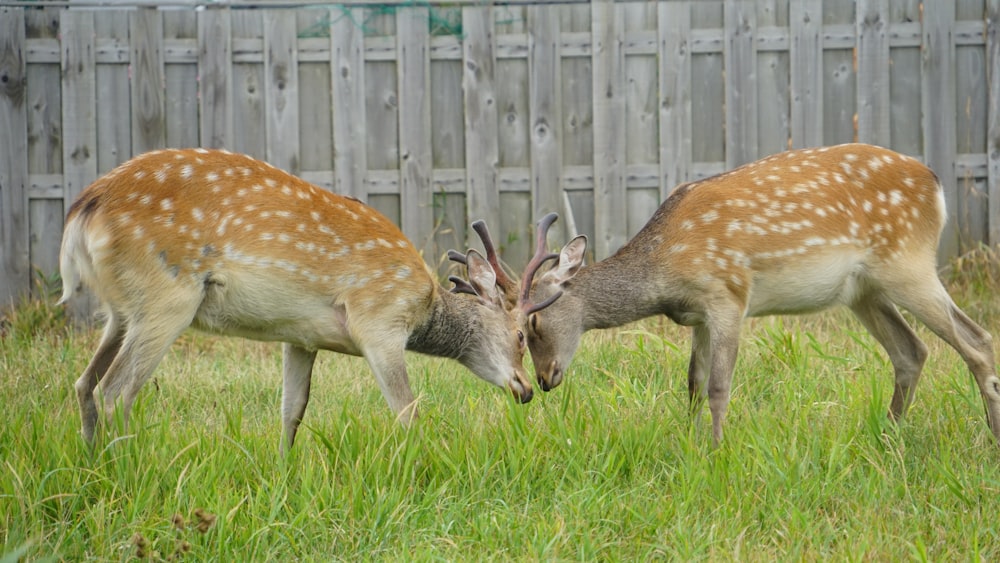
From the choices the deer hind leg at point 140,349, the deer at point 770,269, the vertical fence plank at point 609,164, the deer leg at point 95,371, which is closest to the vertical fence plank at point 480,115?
the vertical fence plank at point 609,164

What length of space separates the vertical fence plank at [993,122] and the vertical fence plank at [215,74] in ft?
17.6

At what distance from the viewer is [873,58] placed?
841 centimetres

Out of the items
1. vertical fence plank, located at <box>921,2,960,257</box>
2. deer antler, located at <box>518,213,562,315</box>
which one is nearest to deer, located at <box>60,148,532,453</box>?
deer antler, located at <box>518,213,562,315</box>

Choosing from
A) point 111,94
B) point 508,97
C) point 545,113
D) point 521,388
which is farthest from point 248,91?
point 521,388

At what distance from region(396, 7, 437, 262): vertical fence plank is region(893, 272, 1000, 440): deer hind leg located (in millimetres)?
3898

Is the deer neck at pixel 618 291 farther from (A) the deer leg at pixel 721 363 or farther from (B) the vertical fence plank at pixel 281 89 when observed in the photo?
(B) the vertical fence plank at pixel 281 89

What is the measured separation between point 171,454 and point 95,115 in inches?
191

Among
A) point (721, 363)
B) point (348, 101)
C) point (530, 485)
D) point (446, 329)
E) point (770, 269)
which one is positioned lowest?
point (530, 485)

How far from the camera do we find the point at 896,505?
13.6 feet

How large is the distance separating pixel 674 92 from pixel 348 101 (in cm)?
232

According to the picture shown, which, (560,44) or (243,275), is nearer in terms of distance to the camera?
(243,275)

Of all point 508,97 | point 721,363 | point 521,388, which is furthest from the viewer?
point 508,97

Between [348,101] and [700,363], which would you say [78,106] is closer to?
[348,101]

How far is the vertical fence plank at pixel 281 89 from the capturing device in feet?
27.5
